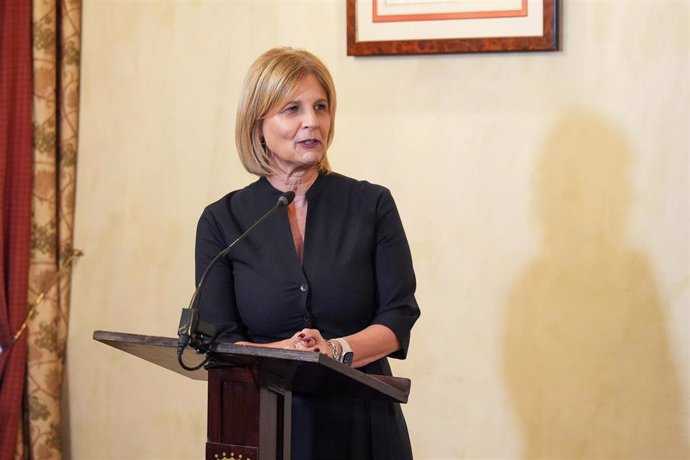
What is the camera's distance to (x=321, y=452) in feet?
6.67

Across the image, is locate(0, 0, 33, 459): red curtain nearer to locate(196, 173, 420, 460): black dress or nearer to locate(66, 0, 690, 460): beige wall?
locate(66, 0, 690, 460): beige wall

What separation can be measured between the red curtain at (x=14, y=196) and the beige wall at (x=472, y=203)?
0.73 ft

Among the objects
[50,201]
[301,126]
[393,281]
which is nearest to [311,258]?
[393,281]

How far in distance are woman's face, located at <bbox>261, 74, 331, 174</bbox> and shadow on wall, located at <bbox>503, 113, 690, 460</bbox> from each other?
1.22 m

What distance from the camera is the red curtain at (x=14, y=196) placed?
3590mm

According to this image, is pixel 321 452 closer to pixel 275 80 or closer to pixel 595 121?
pixel 275 80

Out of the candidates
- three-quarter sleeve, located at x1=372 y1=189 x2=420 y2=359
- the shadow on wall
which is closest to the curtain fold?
the shadow on wall

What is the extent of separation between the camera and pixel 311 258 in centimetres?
219

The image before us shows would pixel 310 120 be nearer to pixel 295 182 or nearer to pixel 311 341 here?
pixel 295 182

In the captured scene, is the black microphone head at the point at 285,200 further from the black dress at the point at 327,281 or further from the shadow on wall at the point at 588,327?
the shadow on wall at the point at 588,327

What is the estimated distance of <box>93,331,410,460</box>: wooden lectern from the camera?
5.75 ft

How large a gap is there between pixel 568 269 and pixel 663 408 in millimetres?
523

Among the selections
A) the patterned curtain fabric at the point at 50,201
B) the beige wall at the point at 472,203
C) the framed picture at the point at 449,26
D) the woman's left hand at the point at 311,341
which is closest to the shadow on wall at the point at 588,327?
the beige wall at the point at 472,203

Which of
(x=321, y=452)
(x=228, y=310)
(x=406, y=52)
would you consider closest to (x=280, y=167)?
(x=228, y=310)
